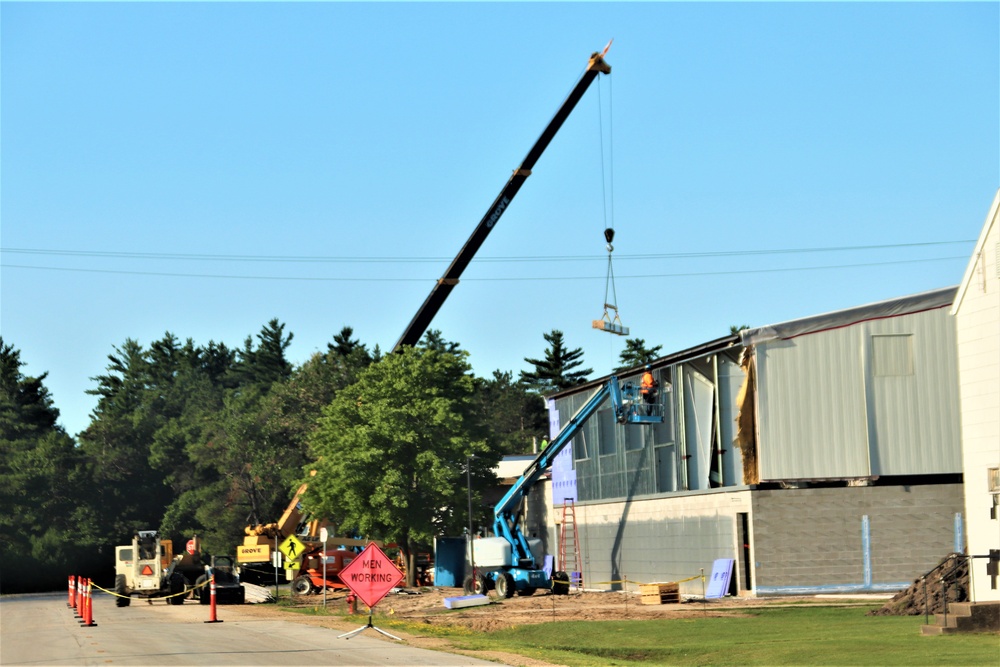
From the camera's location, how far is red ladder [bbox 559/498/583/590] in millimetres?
52556

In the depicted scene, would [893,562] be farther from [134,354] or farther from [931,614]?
[134,354]

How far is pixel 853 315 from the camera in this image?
39656 millimetres

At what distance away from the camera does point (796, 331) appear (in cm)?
3994

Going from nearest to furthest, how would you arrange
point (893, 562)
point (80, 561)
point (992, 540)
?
point (992, 540) → point (893, 562) → point (80, 561)

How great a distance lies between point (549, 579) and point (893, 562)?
12308mm

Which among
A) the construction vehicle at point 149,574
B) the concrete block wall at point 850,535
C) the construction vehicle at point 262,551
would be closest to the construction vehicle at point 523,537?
the concrete block wall at point 850,535

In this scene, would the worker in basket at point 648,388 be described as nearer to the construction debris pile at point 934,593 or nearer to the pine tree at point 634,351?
the construction debris pile at point 934,593

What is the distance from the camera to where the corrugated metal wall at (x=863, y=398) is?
39375 millimetres

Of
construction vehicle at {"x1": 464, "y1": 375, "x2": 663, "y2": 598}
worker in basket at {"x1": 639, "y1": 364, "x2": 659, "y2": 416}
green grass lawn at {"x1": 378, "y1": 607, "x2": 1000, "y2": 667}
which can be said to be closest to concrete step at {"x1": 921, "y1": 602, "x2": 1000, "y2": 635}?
green grass lawn at {"x1": 378, "y1": 607, "x2": 1000, "y2": 667}

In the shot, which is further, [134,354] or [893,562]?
[134,354]

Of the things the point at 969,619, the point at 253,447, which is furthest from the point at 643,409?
the point at 253,447

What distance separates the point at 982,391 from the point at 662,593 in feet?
43.3

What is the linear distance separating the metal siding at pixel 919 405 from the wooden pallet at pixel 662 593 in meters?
7.54

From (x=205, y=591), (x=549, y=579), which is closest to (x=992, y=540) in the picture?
(x=549, y=579)
